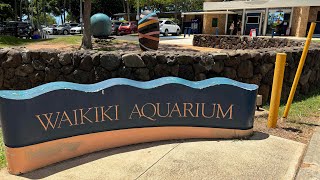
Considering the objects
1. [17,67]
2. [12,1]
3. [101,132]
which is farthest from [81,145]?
[12,1]

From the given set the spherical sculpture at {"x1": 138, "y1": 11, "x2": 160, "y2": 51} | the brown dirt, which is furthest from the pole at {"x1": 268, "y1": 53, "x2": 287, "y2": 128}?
the spherical sculpture at {"x1": 138, "y1": 11, "x2": 160, "y2": 51}

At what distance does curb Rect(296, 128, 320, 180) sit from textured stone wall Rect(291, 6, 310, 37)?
25.4 m

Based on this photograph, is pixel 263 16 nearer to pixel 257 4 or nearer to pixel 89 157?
pixel 257 4

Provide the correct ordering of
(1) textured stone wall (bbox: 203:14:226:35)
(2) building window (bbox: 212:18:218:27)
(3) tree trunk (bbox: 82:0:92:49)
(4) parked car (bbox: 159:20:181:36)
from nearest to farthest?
(3) tree trunk (bbox: 82:0:92:49) → (4) parked car (bbox: 159:20:181:36) → (1) textured stone wall (bbox: 203:14:226:35) → (2) building window (bbox: 212:18:218:27)

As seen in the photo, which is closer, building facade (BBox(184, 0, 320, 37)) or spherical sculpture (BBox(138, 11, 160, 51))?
spherical sculpture (BBox(138, 11, 160, 51))

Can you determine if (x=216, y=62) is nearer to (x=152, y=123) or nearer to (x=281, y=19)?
(x=152, y=123)

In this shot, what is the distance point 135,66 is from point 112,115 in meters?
1.89

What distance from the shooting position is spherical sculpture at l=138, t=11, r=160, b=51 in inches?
385

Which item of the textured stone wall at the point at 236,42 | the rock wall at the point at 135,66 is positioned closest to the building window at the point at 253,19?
the textured stone wall at the point at 236,42

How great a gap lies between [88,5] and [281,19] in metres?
22.2

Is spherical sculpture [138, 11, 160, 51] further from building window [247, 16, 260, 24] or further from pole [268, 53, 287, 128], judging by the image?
building window [247, 16, 260, 24]

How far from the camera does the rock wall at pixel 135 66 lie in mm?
5746

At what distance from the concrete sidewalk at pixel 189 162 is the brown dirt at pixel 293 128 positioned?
0.30m

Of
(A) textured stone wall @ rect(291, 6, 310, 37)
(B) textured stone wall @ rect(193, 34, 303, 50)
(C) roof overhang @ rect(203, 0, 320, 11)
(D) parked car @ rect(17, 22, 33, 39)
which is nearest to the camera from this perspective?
(B) textured stone wall @ rect(193, 34, 303, 50)
